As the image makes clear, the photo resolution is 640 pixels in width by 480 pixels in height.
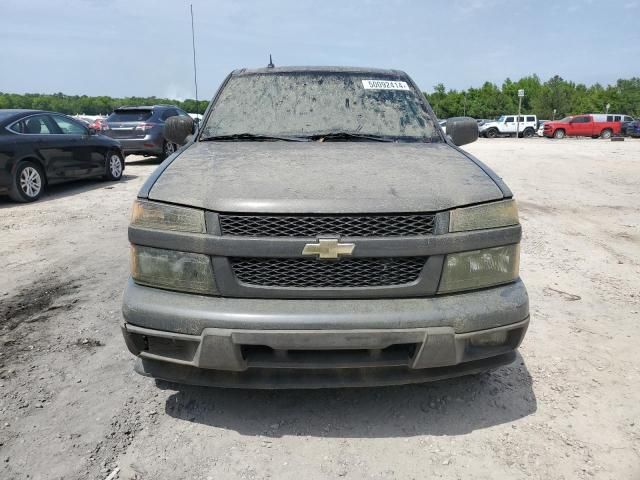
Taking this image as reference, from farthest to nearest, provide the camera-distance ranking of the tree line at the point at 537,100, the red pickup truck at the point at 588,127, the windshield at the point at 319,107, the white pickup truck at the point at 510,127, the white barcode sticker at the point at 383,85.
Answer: the tree line at the point at 537,100 → the white pickup truck at the point at 510,127 → the red pickup truck at the point at 588,127 → the white barcode sticker at the point at 383,85 → the windshield at the point at 319,107

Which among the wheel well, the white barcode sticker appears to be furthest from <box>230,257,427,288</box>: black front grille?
the wheel well

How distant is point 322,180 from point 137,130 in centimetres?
1180

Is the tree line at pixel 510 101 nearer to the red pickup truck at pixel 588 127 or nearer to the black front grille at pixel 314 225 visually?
the red pickup truck at pixel 588 127

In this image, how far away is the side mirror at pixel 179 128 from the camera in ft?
13.0

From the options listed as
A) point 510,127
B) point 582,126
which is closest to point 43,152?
point 582,126

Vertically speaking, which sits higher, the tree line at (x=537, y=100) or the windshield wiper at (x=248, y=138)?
the tree line at (x=537, y=100)

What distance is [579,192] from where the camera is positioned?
9.62 meters

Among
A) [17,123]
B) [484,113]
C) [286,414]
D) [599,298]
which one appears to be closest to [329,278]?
[286,414]

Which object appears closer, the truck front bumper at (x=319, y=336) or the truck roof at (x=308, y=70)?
the truck front bumper at (x=319, y=336)

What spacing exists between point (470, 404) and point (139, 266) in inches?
74.5

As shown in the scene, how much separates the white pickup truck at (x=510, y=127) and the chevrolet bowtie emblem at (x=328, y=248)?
4388 cm

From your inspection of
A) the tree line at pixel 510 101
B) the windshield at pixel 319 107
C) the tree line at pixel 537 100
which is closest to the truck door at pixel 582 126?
the tree line at pixel 510 101

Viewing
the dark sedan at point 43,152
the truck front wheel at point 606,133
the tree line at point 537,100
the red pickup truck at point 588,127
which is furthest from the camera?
the tree line at point 537,100

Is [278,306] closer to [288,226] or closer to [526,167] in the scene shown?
[288,226]
